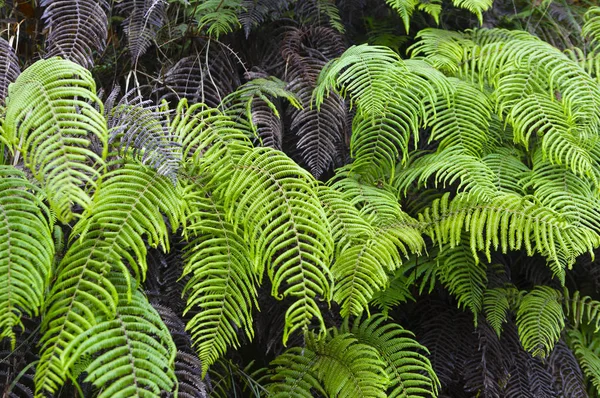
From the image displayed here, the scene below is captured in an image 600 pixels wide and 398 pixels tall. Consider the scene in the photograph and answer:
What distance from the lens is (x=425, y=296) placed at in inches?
83.8

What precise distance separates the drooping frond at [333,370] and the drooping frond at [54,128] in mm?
721

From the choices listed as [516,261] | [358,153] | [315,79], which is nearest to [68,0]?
[315,79]

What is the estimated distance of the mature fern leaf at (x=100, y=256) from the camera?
1.26 m

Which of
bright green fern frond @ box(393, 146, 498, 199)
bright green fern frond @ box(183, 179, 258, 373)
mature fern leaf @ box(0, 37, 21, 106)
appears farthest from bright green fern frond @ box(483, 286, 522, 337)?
mature fern leaf @ box(0, 37, 21, 106)

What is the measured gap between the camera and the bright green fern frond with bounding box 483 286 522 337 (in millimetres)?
1881

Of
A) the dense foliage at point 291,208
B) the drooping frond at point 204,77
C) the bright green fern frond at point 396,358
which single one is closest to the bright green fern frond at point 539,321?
the dense foliage at point 291,208

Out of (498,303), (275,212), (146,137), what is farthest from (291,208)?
(498,303)

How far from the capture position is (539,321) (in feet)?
6.21

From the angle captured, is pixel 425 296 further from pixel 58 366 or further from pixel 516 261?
pixel 58 366

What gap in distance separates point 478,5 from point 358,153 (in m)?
0.82

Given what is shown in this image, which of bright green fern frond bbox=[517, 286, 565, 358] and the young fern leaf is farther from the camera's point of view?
bright green fern frond bbox=[517, 286, 565, 358]

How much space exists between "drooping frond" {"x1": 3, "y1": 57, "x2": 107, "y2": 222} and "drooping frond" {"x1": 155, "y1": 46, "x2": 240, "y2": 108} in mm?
707

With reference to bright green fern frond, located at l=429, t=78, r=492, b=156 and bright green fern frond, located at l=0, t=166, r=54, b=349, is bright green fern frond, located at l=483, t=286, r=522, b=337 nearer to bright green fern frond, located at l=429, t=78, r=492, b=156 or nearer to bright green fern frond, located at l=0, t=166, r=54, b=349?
bright green fern frond, located at l=429, t=78, r=492, b=156

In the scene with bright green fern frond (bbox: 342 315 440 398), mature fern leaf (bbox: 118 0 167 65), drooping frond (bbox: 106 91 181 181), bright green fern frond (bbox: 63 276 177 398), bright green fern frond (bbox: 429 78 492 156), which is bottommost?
bright green fern frond (bbox: 342 315 440 398)
